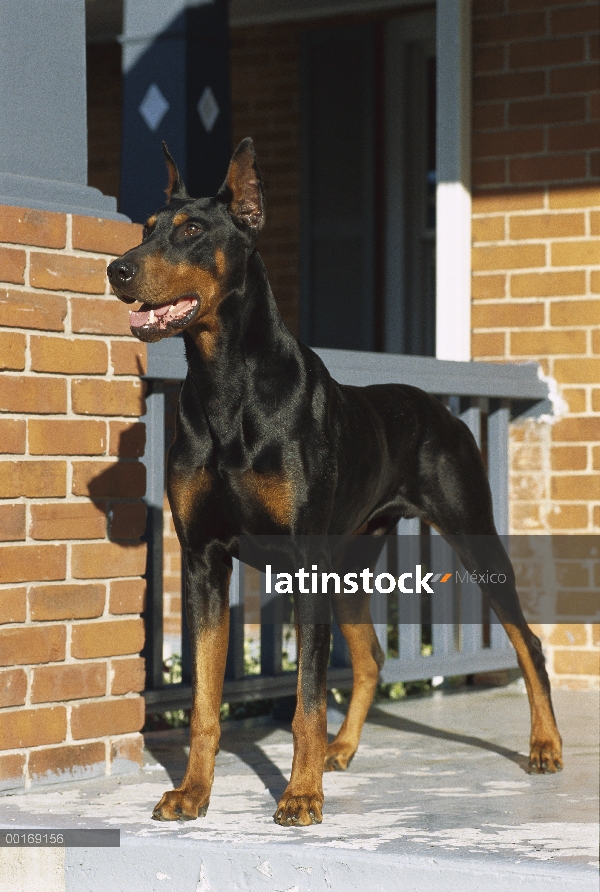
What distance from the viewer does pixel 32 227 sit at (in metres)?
4.25

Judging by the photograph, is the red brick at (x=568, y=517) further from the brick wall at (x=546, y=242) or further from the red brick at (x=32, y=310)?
the red brick at (x=32, y=310)

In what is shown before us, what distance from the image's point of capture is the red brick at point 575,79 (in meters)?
6.46

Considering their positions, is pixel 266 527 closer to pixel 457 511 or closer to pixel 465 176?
pixel 457 511

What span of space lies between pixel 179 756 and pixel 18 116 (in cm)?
227

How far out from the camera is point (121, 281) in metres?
3.53

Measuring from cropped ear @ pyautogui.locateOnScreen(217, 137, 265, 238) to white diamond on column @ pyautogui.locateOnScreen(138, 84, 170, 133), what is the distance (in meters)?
3.46

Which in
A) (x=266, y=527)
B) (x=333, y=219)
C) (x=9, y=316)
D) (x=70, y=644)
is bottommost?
(x=70, y=644)

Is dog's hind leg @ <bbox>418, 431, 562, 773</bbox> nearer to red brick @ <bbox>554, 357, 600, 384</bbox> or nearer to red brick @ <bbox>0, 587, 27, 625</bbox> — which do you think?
red brick @ <bbox>0, 587, 27, 625</bbox>

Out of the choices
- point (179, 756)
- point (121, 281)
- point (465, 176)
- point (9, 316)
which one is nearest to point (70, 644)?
point (179, 756)

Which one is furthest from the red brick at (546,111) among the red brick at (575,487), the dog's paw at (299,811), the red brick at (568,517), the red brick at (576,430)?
the dog's paw at (299,811)

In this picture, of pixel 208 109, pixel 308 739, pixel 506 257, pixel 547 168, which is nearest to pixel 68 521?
pixel 308 739

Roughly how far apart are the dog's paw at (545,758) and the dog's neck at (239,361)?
155 centimetres

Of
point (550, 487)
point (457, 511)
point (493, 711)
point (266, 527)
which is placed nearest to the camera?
point (266, 527)

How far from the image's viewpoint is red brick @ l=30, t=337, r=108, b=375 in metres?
4.27
